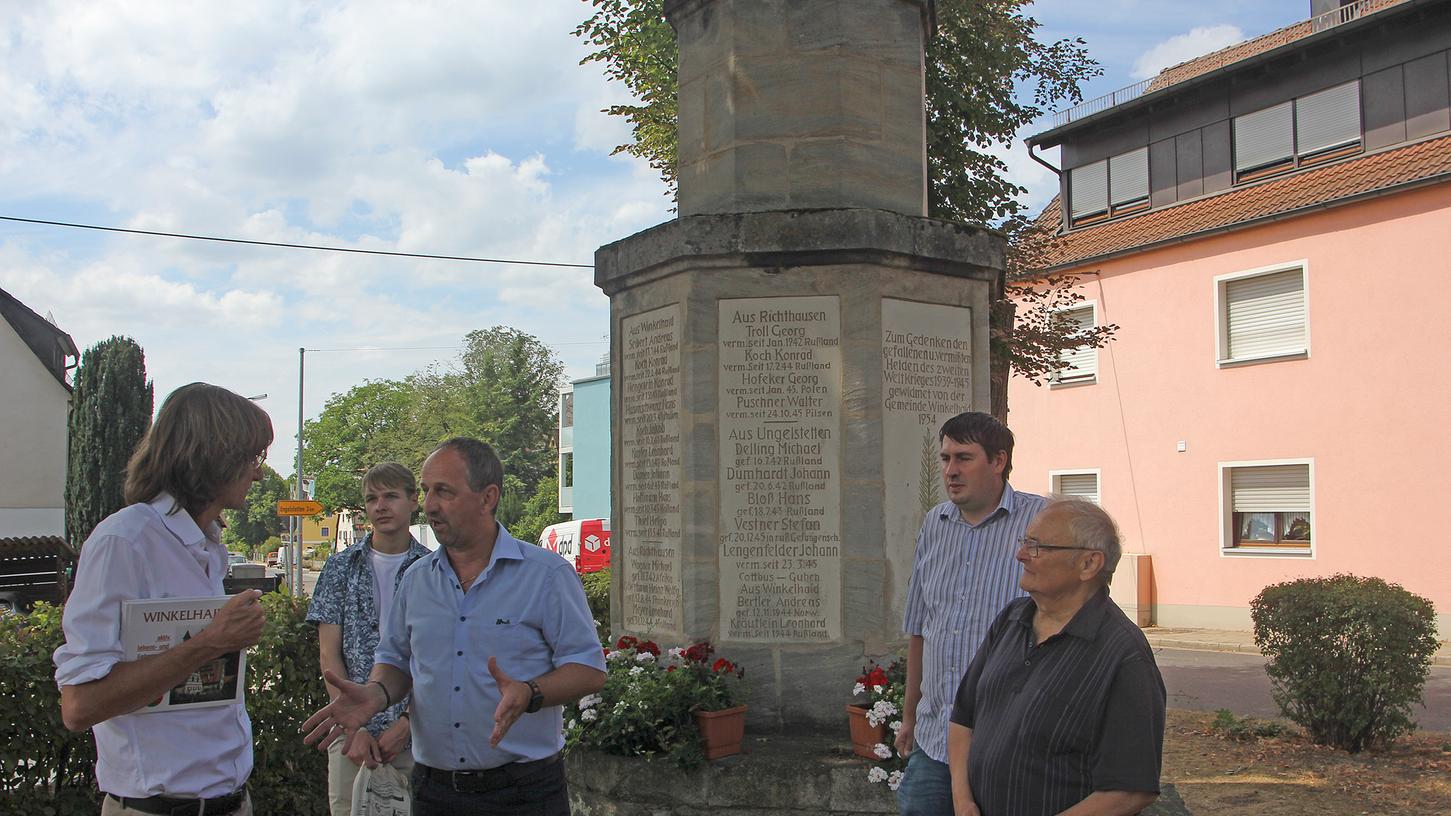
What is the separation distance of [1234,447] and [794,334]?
17844mm

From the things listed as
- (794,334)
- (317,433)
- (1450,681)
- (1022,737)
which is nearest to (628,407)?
(794,334)

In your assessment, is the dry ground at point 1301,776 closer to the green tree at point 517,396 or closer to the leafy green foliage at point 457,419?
the leafy green foliage at point 457,419

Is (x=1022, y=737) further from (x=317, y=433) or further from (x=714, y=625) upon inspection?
(x=317, y=433)

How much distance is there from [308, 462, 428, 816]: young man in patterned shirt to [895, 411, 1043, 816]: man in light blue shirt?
1991 millimetres

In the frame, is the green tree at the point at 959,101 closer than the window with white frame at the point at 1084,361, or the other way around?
the green tree at the point at 959,101

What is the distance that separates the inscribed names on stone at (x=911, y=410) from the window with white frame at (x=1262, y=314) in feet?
54.4

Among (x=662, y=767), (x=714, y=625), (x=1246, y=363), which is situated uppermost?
(x=1246, y=363)

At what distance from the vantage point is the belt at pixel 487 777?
134 inches

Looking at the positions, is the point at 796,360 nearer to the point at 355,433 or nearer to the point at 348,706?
the point at 348,706

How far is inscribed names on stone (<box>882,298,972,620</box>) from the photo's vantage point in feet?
20.3

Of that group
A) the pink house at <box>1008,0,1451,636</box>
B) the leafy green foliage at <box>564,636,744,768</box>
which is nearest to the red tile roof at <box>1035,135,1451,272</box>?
the pink house at <box>1008,0,1451,636</box>

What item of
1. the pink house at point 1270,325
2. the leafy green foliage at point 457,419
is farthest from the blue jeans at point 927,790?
the leafy green foliage at point 457,419

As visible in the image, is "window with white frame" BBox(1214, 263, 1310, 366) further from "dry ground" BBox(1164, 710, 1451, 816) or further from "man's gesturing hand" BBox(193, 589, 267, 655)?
"man's gesturing hand" BBox(193, 589, 267, 655)

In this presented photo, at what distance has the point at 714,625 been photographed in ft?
20.4
